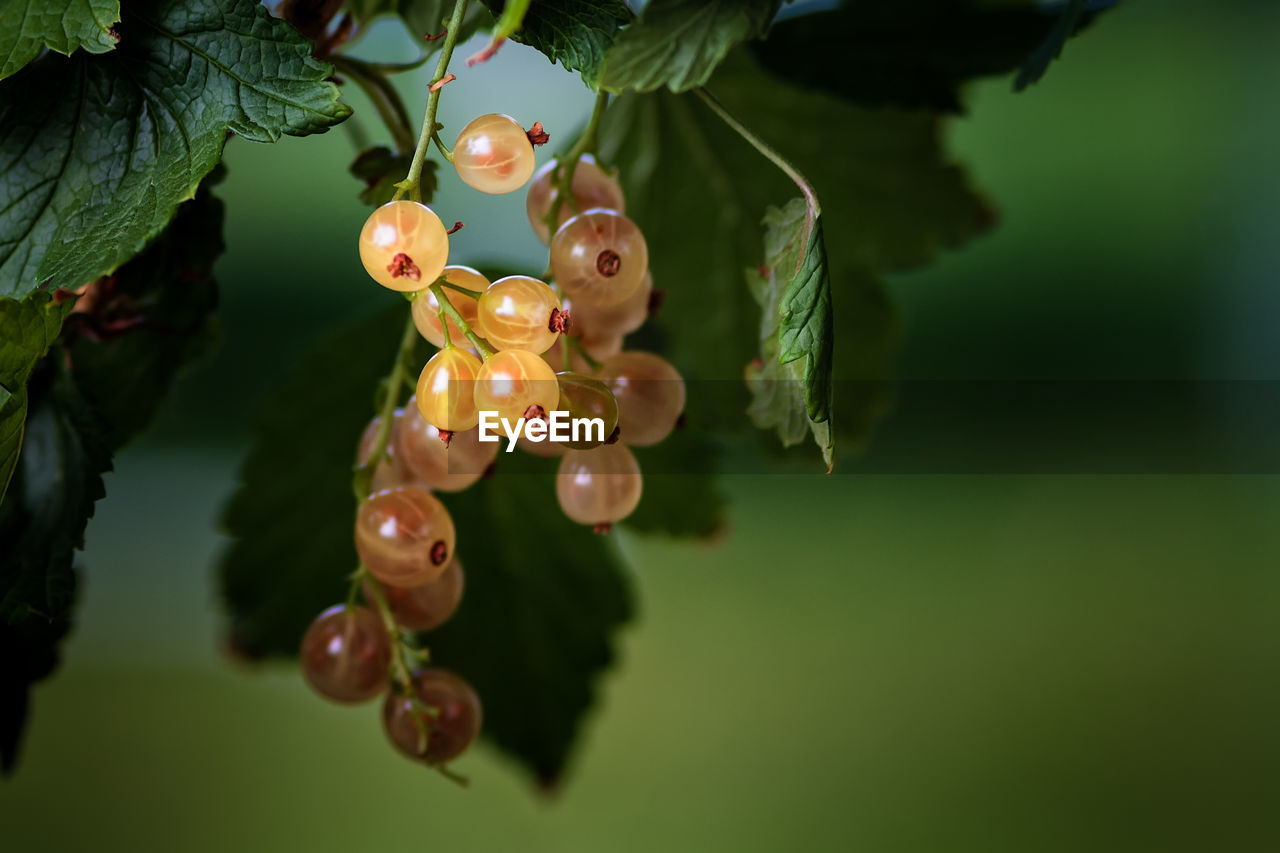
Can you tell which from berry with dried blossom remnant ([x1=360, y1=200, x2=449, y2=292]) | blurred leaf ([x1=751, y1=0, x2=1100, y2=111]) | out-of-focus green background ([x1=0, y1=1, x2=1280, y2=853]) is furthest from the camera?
out-of-focus green background ([x1=0, y1=1, x2=1280, y2=853])

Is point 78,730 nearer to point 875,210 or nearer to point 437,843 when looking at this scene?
point 437,843

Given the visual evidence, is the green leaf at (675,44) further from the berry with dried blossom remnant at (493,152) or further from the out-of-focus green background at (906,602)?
the out-of-focus green background at (906,602)

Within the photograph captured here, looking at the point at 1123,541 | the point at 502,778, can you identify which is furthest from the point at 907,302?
the point at 502,778

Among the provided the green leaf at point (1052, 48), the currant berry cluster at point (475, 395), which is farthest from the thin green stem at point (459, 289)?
the green leaf at point (1052, 48)

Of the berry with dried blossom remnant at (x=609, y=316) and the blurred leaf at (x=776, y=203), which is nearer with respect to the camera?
the berry with dried blossom remnant at (x=609, y=316)

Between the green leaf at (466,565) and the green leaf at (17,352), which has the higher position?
the green leaf at (17,352)

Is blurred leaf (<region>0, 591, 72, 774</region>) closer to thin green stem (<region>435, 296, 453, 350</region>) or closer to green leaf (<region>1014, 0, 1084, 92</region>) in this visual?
thin green stem (<region>435, 296, 453, 350</region>)

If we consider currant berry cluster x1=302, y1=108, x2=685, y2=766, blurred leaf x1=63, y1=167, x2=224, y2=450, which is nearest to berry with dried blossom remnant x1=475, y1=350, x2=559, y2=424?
currant berry cluster x1=302, y1=108, x2=685, y2=766
